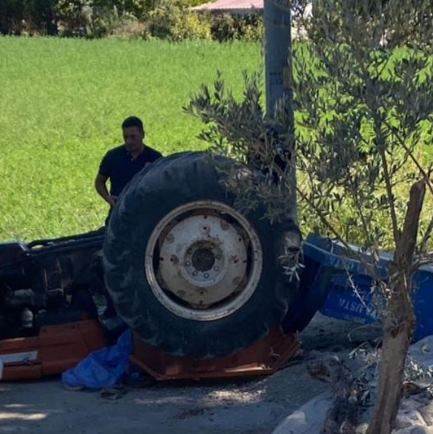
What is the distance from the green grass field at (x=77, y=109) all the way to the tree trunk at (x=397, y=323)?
1.05 metres

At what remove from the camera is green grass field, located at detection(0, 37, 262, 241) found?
14.5 meters

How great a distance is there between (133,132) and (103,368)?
81.2 inches

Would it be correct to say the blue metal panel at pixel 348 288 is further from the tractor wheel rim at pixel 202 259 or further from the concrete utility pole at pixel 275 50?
the concrete utility pole at pixel 275 50

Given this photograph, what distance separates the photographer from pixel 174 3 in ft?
193

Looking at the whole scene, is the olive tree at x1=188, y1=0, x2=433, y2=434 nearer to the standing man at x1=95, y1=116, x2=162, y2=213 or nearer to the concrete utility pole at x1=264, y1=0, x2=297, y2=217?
the concrete utility pole at x1=264, y1=0, x2=297, y2=217

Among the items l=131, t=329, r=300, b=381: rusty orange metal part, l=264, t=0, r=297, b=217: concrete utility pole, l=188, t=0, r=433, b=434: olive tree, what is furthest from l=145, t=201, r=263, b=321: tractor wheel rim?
l=188, t=0, r=433, b=434: olive tree

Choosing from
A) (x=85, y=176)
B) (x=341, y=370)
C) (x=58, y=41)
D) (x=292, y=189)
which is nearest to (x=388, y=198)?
(x=292, y=189)

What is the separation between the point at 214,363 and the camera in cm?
791

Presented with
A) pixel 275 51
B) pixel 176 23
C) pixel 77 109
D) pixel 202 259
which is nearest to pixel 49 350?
pixel 202 259

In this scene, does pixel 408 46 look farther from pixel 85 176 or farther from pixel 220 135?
pixel 85 176

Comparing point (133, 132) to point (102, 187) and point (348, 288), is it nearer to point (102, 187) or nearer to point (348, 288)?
point (102, 187)

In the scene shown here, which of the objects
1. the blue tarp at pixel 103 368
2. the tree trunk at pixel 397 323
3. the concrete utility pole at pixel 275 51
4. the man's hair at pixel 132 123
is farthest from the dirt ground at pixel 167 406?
the man's hair at pixel 132 123

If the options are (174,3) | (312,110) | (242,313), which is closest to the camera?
(312,110)

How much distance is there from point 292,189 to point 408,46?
0.81m
